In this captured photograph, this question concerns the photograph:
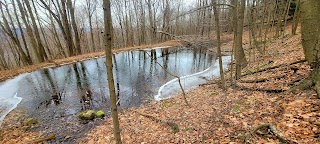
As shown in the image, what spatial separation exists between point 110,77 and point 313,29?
4459mm

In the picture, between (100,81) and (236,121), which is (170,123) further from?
(100,81)

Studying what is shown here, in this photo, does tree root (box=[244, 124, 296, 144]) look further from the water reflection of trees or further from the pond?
the water reflection of trees

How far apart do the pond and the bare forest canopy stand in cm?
371

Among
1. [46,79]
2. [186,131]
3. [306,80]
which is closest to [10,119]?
[46,79]

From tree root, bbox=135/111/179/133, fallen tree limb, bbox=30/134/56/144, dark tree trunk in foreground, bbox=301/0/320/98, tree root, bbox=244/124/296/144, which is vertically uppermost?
dark tree trunk in foreground, bbox=301/0/320/98

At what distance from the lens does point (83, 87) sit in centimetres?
1207

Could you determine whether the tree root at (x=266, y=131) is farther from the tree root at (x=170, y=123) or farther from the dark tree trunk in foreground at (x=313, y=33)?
the tree root at (x=170, y=123)

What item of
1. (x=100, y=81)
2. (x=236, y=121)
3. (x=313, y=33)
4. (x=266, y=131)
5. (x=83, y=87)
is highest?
(x=313, y=33)

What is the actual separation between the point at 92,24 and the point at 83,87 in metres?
24.4

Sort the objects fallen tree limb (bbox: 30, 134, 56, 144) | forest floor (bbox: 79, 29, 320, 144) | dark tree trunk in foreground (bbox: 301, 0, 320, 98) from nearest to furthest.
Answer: forest floor (bbox: 79, 29, 320, 144) → dark tree trunk in foreground (bbox: 301, 0, 320, 98) → fallen tree limb (bbox: 30, 134, 56, 144)

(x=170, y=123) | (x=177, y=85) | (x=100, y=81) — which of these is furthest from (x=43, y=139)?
(x=177, y=85)

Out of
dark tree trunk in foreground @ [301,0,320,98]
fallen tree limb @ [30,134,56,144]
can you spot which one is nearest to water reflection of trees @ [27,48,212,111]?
fallen tree limb @ [30,134,56,144]

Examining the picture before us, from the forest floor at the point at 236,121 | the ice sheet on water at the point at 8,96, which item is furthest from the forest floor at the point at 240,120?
the ice sheet on water at the point at 8,96

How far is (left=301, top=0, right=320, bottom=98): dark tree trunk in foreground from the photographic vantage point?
391 centimetres
